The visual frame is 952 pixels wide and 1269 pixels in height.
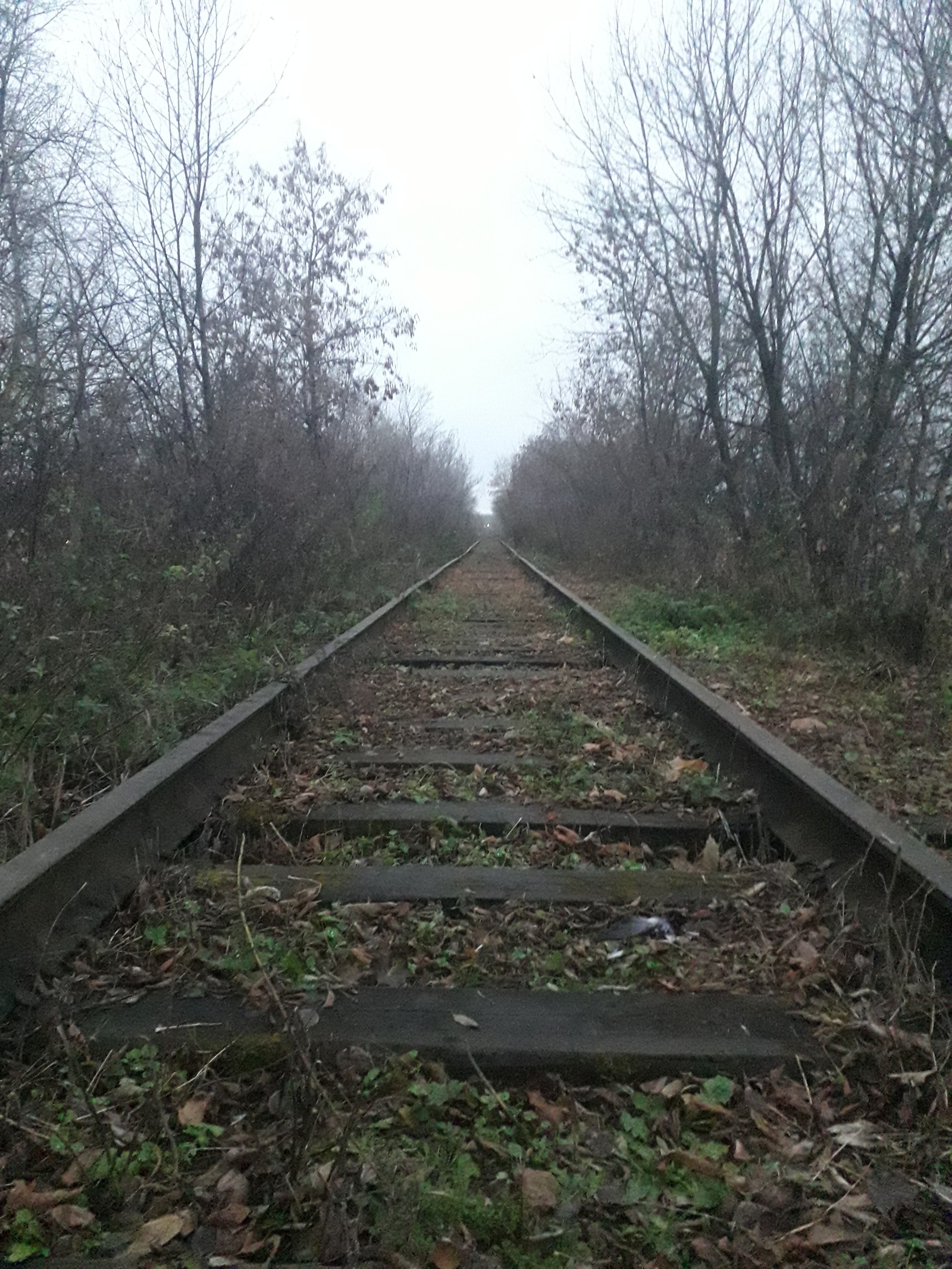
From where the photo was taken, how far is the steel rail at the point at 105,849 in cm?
257

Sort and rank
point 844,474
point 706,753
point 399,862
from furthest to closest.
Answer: point 844,474 < point 706,753 < point 399,862

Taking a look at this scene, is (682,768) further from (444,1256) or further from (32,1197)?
(32,1197)

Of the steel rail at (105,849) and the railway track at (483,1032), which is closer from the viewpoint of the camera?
the railway track at (483,1032)

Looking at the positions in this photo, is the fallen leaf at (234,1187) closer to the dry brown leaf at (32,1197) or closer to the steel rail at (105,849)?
the dry brown leaf at (32,1197)

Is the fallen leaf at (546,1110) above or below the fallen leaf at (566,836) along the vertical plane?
below

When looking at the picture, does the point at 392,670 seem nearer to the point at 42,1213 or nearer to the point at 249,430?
the point at 249,430

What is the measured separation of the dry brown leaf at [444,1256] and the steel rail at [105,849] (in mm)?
1302

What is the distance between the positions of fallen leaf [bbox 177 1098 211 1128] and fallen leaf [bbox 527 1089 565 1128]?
2.44ft

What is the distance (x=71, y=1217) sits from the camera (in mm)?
1811

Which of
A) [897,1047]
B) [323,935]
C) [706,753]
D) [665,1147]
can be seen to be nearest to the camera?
[665,1147]

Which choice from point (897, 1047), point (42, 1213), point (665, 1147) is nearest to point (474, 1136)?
point (665, 1147)

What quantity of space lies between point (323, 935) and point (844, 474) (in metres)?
7.86

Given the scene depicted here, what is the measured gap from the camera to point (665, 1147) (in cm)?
206

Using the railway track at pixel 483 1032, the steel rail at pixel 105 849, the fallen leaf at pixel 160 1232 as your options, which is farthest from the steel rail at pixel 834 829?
the steel rail at pixel 105 849
